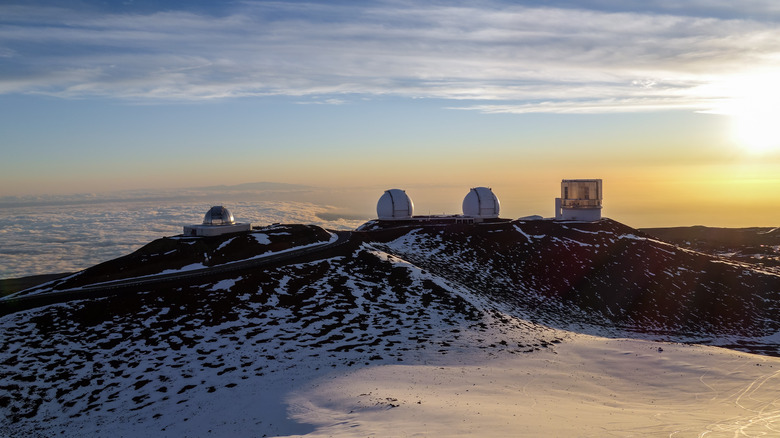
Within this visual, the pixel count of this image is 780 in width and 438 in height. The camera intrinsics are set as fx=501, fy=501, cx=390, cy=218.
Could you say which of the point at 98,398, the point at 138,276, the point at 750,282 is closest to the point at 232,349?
the point at 98,398

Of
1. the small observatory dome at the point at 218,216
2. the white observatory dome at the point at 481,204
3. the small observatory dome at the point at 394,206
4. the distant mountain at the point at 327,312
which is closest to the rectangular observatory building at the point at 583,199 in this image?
the distant mountain at the point at 327,312

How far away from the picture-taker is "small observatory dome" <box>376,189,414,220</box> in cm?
8381

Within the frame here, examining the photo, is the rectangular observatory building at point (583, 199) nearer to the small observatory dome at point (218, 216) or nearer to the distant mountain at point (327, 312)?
the distant mountain at point (327, 312)

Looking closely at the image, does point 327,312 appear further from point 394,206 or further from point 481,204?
point 481,204

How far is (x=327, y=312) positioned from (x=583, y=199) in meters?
58.7

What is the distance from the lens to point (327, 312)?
40.0m

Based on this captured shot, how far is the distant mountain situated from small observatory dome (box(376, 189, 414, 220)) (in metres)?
12.3

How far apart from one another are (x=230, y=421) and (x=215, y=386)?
4.89m

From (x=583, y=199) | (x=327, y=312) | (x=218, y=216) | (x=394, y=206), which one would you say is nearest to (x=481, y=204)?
(x=394, y=206)

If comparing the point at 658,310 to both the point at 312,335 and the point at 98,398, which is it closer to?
the point at 312,335

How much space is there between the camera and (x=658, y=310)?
5559cm

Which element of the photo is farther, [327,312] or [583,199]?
[583,199]

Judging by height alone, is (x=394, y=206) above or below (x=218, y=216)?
above

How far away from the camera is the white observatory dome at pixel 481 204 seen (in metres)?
85.3
